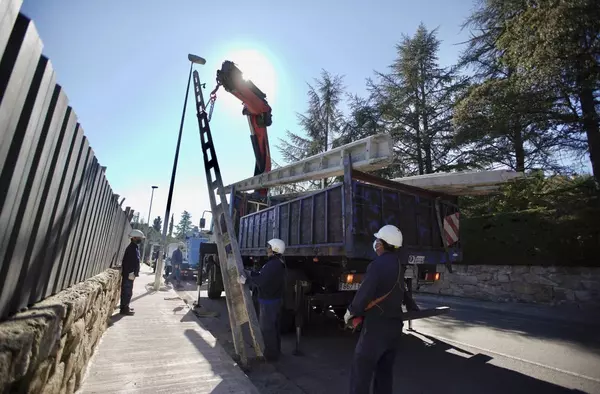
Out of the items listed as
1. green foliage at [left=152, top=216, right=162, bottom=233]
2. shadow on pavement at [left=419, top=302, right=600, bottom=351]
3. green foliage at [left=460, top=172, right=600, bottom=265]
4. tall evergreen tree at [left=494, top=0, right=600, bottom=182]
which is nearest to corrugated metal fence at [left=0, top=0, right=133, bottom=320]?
shadow on pavement at [left=419, top=302, right=600, bottom=351]

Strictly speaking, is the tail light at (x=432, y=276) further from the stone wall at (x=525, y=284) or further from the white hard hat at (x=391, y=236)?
the stone wall at (x=525, y=284)

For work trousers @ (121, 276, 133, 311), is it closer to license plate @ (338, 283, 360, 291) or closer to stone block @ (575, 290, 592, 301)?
license plate @ (338, 283, 360, 291)

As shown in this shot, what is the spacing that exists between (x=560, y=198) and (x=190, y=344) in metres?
12.2

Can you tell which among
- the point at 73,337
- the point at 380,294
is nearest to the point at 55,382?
the point at 73,337

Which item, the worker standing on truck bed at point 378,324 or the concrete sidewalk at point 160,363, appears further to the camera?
the concrete sidewalk at point 160,363

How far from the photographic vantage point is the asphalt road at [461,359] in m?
3.94

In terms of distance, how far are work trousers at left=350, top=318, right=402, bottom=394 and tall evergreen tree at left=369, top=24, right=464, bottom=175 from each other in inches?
583

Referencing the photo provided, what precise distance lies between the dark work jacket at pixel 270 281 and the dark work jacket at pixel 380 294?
2078mm

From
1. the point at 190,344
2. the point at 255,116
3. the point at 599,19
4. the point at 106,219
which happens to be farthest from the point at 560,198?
the point at 106,219

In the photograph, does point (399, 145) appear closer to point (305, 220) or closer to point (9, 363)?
point (305, 220)

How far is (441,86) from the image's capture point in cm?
1727

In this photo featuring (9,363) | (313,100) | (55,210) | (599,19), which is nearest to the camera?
(9,363)

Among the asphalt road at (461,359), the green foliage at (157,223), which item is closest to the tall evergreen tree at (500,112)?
the asphalt road at (461,359)

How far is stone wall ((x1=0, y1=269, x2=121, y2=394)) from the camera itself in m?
1.41
